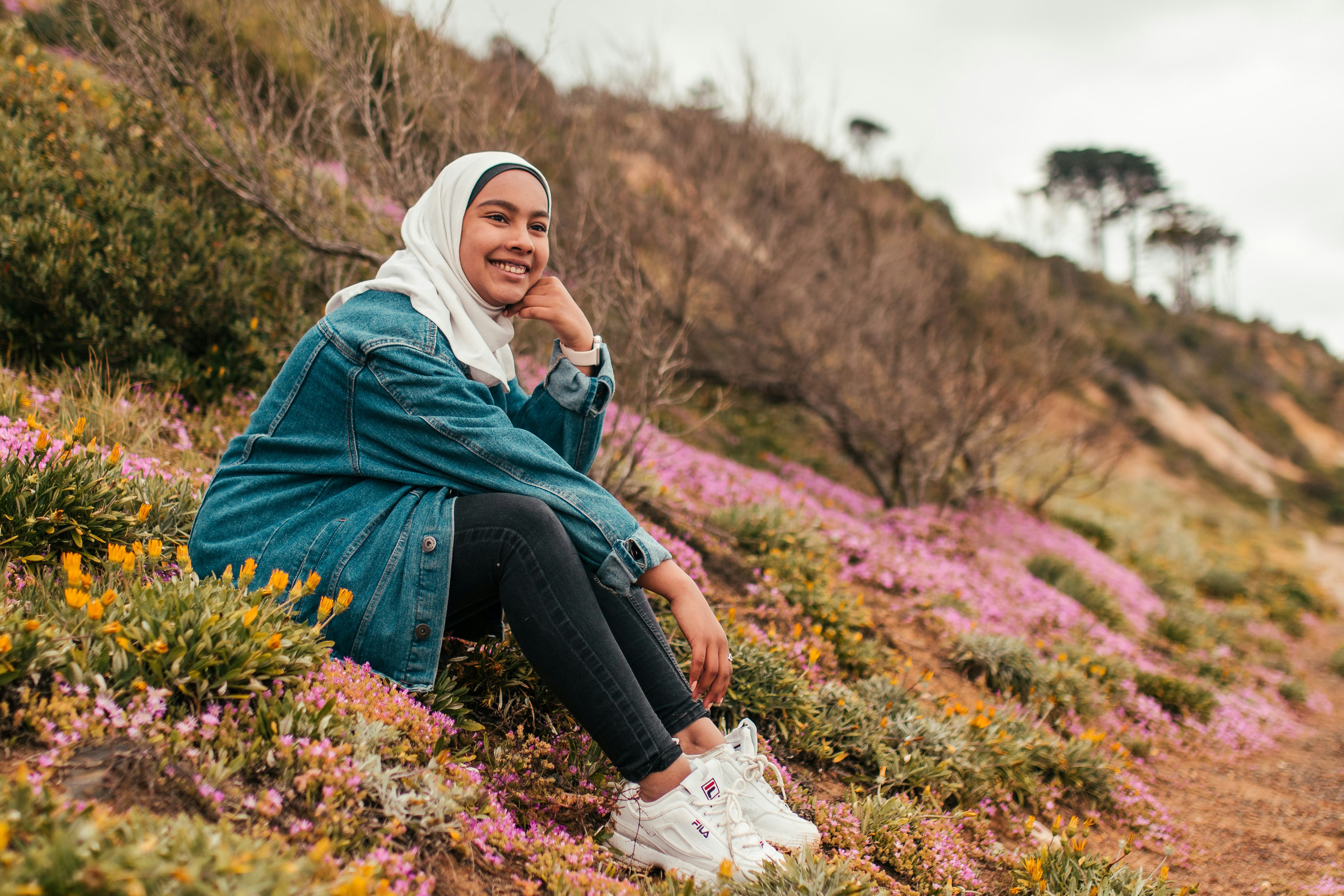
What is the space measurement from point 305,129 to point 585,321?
338 centimetres

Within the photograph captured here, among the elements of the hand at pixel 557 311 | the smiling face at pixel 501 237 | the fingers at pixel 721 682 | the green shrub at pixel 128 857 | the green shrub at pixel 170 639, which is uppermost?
the smiling face at pixel 501 237

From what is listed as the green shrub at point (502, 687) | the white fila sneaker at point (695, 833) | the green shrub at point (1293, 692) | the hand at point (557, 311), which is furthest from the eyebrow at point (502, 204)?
the green shrub at point (1293, 692)

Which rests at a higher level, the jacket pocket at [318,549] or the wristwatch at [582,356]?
the wristwatch at [582,356]

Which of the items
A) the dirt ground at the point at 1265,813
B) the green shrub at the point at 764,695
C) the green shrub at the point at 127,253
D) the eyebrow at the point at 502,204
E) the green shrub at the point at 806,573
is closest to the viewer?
the eyebrow at the point at 502,204

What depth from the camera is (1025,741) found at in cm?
362

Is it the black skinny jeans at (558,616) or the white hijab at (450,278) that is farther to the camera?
the white hijab at (450,278)

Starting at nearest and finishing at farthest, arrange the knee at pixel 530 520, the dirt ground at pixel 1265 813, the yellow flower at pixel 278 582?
the yellow flower at pixel 278 582, the knee at pixel 530 520, the dirt ground at pixel 1265 813

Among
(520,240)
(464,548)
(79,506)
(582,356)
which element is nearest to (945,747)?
(582,356)

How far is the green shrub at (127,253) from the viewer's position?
393cm

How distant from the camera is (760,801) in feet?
7.58

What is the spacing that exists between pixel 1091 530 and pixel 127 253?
11.1m

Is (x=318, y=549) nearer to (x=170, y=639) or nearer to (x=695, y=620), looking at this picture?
(x=170, y=639)

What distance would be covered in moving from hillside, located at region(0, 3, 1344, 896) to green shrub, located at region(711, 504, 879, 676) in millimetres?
29

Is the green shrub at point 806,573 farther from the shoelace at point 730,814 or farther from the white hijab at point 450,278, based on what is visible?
the white hijab at point 450,278
